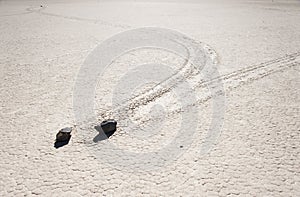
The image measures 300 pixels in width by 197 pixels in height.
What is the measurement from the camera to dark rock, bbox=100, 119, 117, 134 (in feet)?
9.01

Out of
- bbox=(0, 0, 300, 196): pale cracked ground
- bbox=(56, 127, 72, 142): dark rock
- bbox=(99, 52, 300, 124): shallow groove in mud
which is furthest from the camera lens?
bbox=(99, 52, 300, 124): shallow groove in mud

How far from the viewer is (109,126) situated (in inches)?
108

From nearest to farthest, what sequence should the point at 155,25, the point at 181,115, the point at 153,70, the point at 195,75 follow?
the point at 181,115
the point at 195,75
the point at 153,70
the point at 155,25

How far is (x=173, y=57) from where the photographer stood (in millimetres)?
5223

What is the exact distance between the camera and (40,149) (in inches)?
98.2

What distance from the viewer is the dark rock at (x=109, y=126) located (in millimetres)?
2747

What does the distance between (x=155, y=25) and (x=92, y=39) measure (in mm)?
2486

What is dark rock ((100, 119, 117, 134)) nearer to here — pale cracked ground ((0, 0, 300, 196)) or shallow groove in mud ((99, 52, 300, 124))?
pale cracked ground ((0, 0, 300, 196))

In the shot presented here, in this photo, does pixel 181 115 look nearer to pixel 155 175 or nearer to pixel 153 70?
pixel 155 175

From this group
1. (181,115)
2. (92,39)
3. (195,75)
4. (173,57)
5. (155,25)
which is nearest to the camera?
(181,115)

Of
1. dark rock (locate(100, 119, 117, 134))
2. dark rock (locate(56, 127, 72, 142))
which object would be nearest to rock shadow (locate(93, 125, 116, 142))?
dark rock (locate(100, 119, 117, 134))

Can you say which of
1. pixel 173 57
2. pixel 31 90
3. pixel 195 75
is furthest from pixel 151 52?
pixel 31 90

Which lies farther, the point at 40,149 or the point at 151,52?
the point at 151,52

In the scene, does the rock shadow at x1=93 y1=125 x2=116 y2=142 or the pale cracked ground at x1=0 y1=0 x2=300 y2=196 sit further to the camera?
the rock shadow at x1=93 y1=125 x2=116 y2=142
